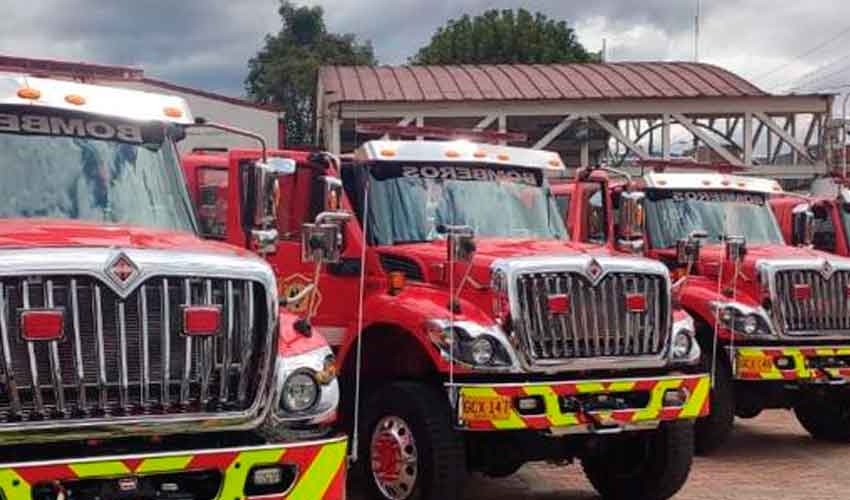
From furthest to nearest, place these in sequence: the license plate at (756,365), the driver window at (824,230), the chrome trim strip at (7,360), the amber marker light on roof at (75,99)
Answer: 1. the driver window at (824,230)
2. the license plate at (756,365)
3. the amber marker light on roof at (75,99)
4. the chrome trim strip at (7,360)

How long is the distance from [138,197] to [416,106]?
56.5ft

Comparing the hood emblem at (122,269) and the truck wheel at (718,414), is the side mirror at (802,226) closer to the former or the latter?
the truck wheel at (718,414)

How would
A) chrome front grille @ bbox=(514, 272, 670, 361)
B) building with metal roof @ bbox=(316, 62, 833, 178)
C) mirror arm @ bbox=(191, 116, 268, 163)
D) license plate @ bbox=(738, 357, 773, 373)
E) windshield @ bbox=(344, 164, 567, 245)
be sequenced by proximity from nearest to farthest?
mirror arm @ bbox=(191, 116, 268, 163)
chrome front grille @ bbox=(514, 272, 670, 361)
windshield @ bbox=(344, 164, 567, 245)
license plate @ bbox=(738, 357, 773, 373)
building with metal roof @ bbox=(316, 62, 833, 178)

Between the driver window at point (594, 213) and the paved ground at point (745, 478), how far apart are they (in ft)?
6.15

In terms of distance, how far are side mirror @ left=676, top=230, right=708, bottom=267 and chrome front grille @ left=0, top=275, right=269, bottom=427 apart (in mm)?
5857

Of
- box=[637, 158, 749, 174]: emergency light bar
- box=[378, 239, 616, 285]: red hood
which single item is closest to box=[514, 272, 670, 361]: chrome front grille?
box=[378, 239, 616, 285]: red hood

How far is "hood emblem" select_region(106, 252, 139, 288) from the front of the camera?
4328 mm

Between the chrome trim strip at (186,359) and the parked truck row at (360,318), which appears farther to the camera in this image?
the chrome trim strip at (186,359)

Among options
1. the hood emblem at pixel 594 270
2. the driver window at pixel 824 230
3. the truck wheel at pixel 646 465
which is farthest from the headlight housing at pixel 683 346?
the driver window at pixel 824 230

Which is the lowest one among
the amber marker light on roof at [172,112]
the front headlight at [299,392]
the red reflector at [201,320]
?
the front headlight at [299,392]

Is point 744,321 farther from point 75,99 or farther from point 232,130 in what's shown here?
point 75,99

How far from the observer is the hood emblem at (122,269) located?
433cm

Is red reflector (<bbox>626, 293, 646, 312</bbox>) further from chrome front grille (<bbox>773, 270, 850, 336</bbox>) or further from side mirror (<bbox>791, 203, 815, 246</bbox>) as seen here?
side mirror (<bbox>791, 203, 815, 246</bbox>)

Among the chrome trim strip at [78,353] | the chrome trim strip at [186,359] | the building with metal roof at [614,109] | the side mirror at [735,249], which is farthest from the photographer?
the building with metal roof at [614,109]
